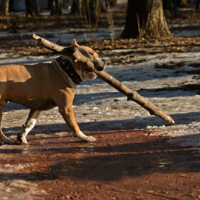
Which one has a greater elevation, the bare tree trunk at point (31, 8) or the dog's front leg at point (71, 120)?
the bare tree trunk at point (31, 8)

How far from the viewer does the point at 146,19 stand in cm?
1467

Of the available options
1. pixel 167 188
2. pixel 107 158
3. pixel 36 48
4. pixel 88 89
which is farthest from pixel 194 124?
pixel 36 48

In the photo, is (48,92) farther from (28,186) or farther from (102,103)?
(102,103)

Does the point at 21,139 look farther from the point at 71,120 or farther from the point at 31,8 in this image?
the point at 31,8

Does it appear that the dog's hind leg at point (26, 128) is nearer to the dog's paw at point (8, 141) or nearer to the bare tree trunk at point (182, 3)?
the dog's paw at point (8, 141)

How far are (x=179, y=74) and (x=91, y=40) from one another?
641cm

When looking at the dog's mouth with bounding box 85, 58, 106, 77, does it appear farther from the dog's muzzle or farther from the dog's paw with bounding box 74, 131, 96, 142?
the dog's paw with bounding box 74, 131, 96, 142

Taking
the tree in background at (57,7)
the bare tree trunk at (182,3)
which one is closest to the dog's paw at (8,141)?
the tree in background at (57,7)

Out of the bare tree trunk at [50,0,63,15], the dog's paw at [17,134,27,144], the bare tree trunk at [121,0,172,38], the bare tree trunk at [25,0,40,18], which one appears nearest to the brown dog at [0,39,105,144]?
the dog's paw at [17,134,27,144]

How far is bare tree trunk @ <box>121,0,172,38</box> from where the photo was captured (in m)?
14.6

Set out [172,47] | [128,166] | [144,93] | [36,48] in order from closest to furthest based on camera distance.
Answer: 1. [128,166]
2. [144,93]
3. [172,47]
4. [36,48]

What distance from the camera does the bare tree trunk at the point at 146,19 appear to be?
1462 centimetres

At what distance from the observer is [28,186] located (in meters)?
3.78

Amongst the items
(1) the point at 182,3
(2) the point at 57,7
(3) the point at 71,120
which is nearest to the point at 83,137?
(3) the point at 71,120
